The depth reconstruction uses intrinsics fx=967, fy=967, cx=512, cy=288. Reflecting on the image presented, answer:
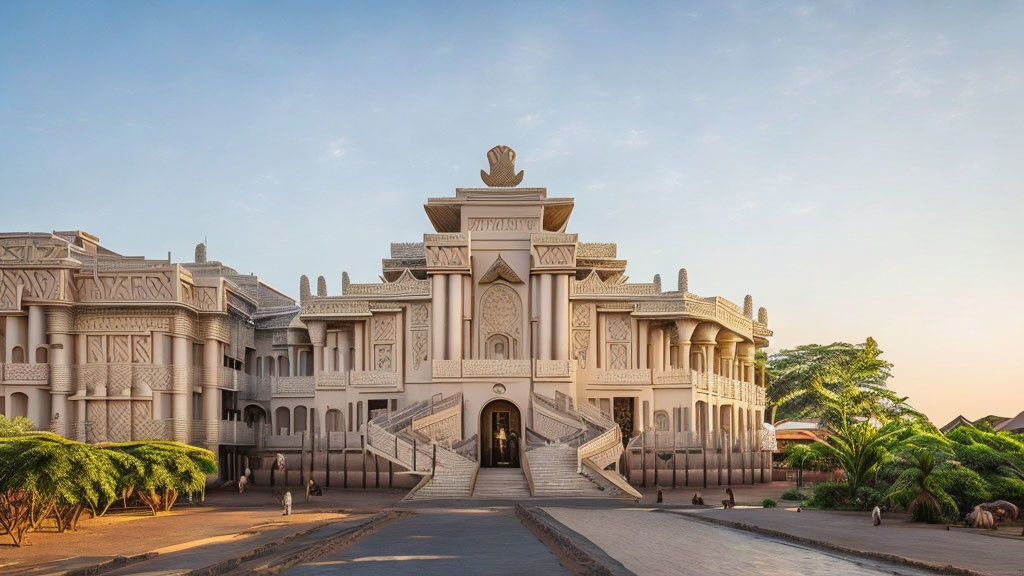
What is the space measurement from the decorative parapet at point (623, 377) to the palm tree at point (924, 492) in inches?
823

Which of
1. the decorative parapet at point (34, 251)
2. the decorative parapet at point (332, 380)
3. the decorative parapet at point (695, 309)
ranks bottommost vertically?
the decorative parapet at point (332, 380)

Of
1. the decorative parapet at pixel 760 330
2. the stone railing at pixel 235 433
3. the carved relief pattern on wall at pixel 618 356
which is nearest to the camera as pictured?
the stone railing at pixel 235 433

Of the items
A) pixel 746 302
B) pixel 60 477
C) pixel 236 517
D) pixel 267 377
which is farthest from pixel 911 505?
pixel 267 377

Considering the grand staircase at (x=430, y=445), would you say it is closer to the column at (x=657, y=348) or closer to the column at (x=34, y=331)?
the column at (x=657, y=348)

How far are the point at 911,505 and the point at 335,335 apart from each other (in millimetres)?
30994

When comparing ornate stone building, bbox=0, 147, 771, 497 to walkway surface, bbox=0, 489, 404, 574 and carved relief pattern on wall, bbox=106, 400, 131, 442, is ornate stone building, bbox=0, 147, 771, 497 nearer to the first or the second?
carved relief pattern on wall, bbox=106, 400, 131, 442

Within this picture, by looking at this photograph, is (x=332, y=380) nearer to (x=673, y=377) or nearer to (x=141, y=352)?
(x=141, y=352)

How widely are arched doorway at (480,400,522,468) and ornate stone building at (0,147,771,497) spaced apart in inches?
3.7

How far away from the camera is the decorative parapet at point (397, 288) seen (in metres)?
46.9

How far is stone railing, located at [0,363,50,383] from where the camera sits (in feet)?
133

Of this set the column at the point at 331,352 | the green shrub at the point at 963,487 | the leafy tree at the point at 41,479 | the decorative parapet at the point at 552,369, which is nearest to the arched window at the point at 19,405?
the column at the point at 331,352

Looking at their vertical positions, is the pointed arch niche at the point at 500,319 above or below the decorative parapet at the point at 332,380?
above

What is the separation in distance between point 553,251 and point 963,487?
23658mm

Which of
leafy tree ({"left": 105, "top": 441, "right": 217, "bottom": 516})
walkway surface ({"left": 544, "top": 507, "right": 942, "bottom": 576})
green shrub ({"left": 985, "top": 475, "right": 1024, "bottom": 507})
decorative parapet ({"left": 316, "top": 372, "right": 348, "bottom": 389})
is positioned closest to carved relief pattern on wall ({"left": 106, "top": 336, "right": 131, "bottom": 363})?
decorative parapet ({"left": 316, "top": 372, "right": 348, "bottom": 389})
